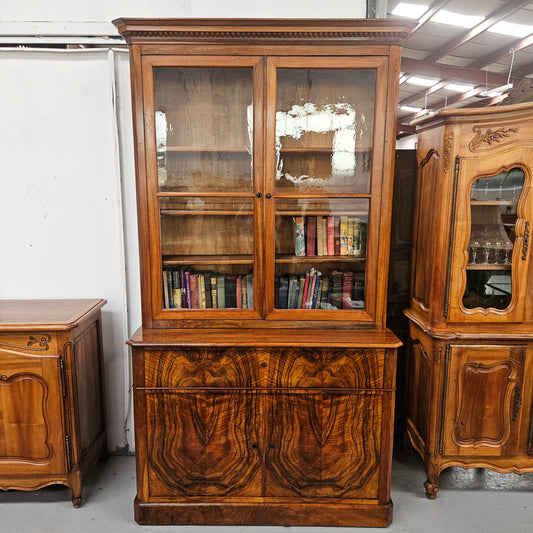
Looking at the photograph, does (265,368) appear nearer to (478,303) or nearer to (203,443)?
(203,443)

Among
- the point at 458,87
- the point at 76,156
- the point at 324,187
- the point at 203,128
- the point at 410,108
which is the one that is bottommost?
the point at 324,187

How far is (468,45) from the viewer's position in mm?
4801

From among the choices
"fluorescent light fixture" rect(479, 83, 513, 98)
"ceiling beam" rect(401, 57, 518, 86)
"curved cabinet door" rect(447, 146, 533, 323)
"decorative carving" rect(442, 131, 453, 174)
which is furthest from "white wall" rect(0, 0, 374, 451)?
"fluorescent light fixture" rect(479, 83, 513, 98)

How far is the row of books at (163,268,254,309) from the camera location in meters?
2.09

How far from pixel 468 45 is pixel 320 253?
4166mm

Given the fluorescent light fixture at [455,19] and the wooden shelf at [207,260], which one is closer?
the wooden shelf at [207,260]

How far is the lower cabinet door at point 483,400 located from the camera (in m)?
2.14

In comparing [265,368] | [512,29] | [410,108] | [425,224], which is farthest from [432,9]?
[410,108]

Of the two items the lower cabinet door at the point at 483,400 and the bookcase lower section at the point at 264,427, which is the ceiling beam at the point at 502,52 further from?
the bookcase lower section at the point at 264,427

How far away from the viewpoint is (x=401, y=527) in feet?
6.57

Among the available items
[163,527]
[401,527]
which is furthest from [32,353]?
[401,527]

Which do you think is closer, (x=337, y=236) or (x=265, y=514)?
(x=265, y=514)

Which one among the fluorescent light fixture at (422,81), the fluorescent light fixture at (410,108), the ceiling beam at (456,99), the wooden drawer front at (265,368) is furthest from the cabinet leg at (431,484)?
the fluorescent light fixture at (410,108)

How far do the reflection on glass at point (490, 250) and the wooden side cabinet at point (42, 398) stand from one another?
200 centimetres
